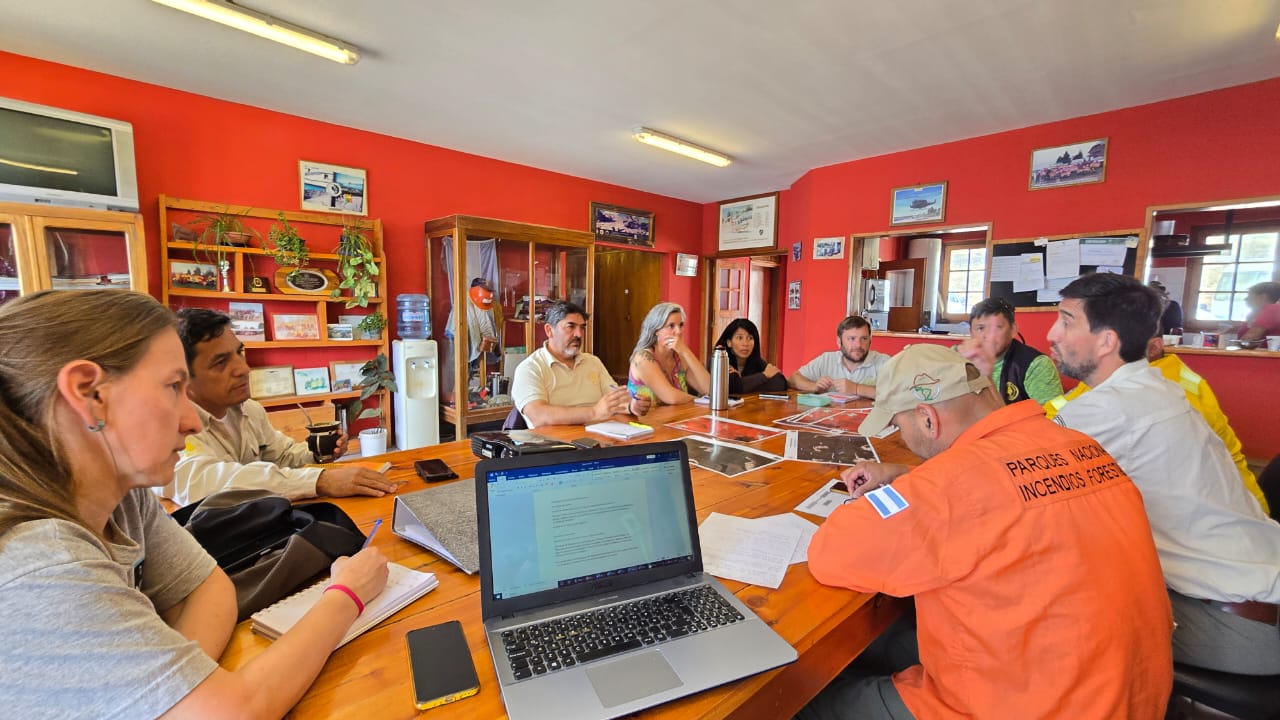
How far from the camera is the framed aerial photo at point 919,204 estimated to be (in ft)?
14.6

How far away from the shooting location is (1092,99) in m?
3.49

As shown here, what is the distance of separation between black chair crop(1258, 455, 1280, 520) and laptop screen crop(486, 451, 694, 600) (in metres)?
1.95

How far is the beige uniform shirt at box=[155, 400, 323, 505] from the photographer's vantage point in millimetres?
1354

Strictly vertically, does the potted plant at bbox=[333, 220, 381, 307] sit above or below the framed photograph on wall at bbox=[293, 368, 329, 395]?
above

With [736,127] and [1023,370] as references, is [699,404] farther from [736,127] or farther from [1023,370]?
[736,127]

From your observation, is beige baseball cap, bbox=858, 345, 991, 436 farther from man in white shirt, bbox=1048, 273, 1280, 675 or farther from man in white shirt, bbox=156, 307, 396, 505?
man in white shirt, bbox=156, 307, 396, 505

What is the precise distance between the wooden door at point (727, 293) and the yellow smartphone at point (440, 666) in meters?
6.49

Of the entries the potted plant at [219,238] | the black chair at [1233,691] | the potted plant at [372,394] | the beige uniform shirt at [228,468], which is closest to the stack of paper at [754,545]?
the black chair at [1233,691]

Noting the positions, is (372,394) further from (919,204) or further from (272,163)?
(919,204)

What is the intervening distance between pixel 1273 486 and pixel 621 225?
18.0 feet

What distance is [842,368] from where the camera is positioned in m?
3.85

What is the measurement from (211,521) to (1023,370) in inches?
137

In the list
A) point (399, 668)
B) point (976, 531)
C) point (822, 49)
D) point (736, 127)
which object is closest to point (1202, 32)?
point (822, 49)

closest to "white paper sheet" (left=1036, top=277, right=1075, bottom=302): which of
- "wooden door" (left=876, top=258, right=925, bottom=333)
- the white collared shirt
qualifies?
"wooden door" (left=876, top=258, right=925, bottom=333)
